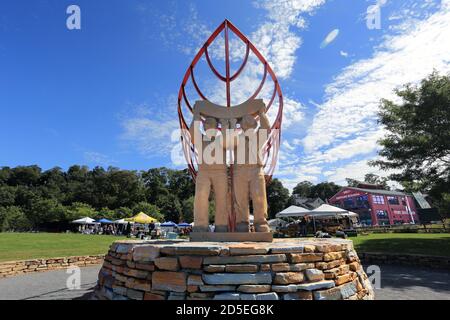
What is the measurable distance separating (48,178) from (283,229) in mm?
70946

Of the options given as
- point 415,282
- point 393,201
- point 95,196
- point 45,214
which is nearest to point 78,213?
point 45,214

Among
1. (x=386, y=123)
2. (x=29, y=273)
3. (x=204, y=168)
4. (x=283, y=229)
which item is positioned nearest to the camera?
(x=204, y=168)

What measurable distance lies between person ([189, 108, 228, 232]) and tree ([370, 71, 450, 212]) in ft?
35.8

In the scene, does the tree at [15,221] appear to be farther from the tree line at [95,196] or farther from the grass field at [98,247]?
the grass field at [98,247]

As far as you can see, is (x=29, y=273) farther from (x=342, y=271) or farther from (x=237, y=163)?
(x=342, y=271)

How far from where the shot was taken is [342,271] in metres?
4.36

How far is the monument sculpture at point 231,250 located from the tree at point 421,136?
30.7ft

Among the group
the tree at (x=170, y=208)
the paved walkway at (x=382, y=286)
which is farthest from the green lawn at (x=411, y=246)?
the tree at (x=170, y=208)

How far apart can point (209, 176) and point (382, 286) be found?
4.97 m

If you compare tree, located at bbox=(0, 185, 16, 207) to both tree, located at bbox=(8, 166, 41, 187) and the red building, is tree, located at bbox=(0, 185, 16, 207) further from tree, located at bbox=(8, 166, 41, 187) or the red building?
the red building

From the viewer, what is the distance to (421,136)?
42.1ft

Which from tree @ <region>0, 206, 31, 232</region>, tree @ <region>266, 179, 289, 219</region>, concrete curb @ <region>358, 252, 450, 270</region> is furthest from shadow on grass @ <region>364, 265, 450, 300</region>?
tree @ <region>266, 179, 289, 219</region>

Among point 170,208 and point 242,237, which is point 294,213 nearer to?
point 242,237
